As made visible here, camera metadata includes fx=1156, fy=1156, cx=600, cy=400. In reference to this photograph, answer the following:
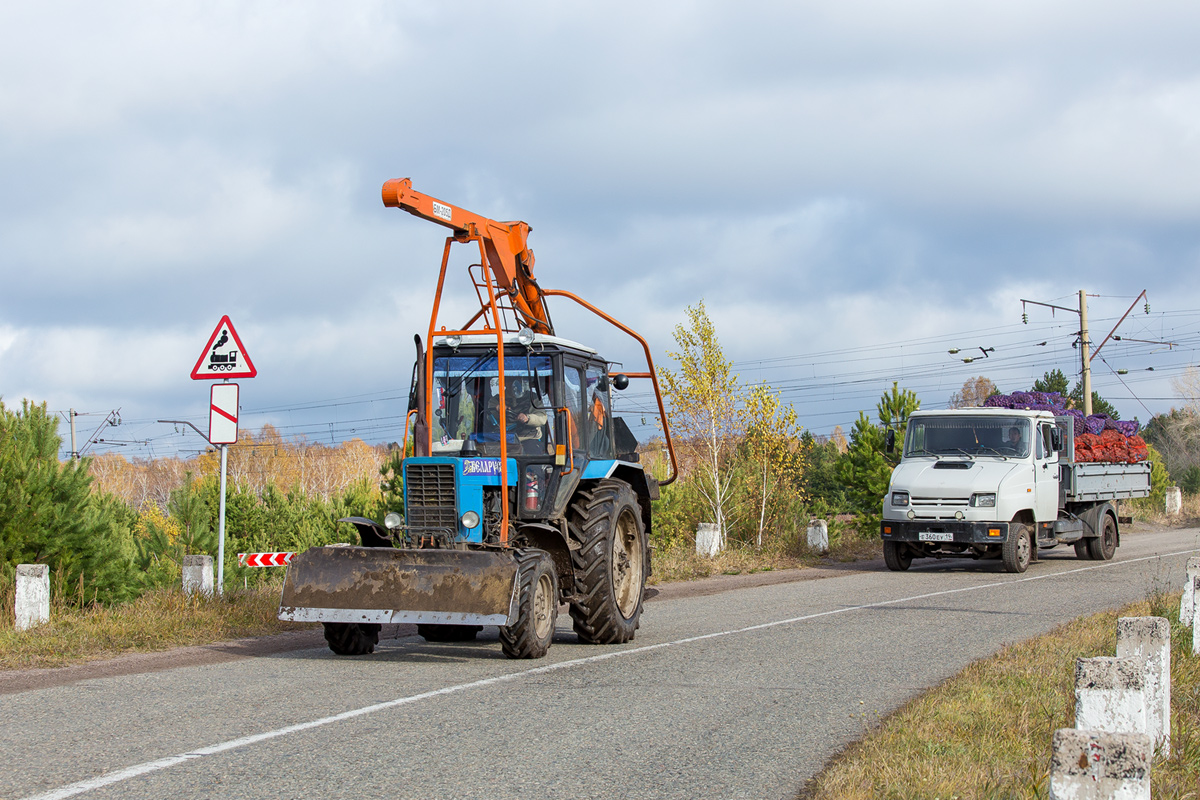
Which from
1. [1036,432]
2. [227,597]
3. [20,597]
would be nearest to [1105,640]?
[227,597]

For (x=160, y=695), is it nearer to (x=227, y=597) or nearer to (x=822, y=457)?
(x=227, y=597)

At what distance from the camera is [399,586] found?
29.0 ft

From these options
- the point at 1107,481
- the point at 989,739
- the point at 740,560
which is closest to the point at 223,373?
the point at 989,739

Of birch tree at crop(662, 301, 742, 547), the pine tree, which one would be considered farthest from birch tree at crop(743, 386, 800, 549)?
the pine tree

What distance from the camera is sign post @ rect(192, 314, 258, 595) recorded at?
12148mm

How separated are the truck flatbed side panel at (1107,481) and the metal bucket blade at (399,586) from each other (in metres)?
15.4

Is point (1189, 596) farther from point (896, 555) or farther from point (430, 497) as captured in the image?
point (896, 555)

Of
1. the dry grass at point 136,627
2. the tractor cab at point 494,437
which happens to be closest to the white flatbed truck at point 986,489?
the tractor cab at point 494,437

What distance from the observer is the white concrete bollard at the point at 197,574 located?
40.1 feet

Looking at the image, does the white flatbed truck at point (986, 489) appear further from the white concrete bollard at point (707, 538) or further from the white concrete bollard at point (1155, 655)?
the white concrete bollard at point (1155, 655)

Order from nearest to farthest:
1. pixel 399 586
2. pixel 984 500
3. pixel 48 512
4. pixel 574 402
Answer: pixel 399 586 < pixel 574 402 < pixel 48 512 < pixel 984 500

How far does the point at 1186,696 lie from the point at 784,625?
198 inches

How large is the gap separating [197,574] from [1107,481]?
17.2 metres

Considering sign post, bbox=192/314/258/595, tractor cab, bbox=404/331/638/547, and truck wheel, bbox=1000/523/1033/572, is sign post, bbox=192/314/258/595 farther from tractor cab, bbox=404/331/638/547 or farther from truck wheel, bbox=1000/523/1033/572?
truck wheel, bbox=1000/523/1033/572
